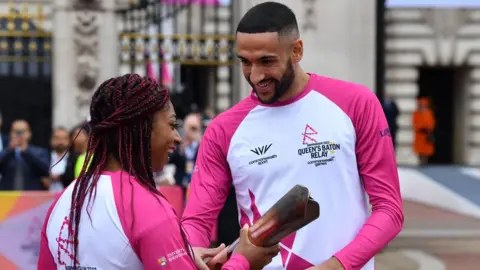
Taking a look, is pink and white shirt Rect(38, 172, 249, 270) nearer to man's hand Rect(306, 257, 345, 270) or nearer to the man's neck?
man's hand Rect(306, 257, 345, 270)

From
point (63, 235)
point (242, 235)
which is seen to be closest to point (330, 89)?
point (242, 235)

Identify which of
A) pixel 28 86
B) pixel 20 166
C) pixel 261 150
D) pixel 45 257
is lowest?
pixel 20 166

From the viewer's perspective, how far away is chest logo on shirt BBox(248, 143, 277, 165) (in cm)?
285

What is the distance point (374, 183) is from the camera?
2.79 m

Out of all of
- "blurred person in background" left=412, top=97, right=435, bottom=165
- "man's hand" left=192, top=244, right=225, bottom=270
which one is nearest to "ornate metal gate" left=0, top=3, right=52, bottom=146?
"blurred person in background" left=412, top=97, right=435, bottom=165

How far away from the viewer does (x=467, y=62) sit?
22.9 metres

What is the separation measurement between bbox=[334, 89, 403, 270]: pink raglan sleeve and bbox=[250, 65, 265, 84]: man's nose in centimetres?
38

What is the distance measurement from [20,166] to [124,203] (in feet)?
19.9

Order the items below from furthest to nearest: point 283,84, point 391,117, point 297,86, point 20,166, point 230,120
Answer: point 391,117 → point 20,166 → point 230,120 → point 297,86 → point 283,84

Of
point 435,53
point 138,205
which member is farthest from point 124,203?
point 435,53

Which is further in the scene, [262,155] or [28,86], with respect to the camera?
[28,86]

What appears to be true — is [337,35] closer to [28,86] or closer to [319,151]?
[319,151]

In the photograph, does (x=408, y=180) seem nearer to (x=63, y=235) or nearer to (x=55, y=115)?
(x=55, y=115)

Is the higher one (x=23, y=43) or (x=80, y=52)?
(x=23, y=43)
